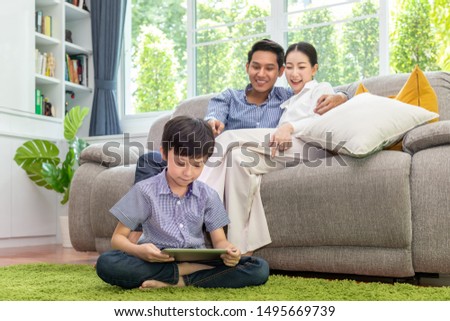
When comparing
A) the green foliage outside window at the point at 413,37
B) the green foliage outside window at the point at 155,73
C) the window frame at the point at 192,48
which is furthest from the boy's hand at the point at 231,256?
the green foliage outside window at the point at 413,37

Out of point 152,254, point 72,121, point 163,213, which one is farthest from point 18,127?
point 152,254

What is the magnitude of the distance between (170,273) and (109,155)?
1102mm

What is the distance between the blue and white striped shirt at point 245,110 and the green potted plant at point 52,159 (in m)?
1.84

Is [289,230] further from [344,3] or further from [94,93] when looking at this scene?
[94,93]

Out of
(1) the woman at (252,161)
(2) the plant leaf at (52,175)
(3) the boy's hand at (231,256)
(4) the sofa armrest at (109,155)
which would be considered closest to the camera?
(3) the boy's hand at (231,256)

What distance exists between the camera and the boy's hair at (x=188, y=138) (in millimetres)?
1787

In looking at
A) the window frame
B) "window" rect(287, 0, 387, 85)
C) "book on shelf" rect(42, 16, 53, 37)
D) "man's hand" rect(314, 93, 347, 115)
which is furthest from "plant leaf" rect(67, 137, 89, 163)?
"man's hand" rect(314, 93, 347, 115)

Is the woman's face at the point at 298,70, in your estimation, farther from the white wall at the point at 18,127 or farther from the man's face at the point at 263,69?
the white wall at the point at 18,127

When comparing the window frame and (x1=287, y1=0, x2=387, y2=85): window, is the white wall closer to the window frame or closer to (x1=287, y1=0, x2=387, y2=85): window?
the window frame

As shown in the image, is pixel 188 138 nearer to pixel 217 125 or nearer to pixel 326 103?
pixel 217 125

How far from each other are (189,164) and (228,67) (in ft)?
9.51

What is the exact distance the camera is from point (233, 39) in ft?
15.0

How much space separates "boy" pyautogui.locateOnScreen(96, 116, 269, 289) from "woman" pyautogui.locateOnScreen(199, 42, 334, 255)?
31 cm

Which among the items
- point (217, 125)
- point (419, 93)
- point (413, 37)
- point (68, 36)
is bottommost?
point (217, 125)
